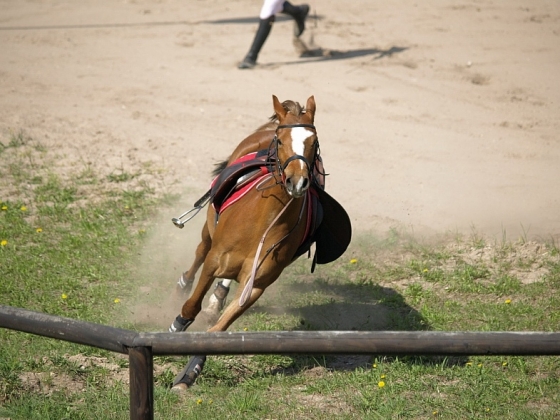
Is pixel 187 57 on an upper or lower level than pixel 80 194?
upper

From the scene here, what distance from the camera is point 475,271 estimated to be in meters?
6.99

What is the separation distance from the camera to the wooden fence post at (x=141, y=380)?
336 centimetres

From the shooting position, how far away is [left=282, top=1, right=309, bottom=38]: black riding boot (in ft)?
39.0

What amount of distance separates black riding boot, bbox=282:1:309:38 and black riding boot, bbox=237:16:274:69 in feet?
1.37

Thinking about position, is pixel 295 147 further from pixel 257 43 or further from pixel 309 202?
pixel 257 43

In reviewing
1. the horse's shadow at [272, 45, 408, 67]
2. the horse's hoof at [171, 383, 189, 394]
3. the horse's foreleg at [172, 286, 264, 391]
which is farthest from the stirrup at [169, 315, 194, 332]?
the horse's shadow at [272, 45, 408, 67]

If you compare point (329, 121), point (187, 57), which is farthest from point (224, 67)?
point (329, 121)

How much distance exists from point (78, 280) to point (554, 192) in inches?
199

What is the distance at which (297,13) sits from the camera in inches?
473

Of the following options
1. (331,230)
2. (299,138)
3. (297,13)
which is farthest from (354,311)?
(297,13)

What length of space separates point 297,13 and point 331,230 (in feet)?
23.2

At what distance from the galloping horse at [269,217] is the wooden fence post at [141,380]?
1.43 m

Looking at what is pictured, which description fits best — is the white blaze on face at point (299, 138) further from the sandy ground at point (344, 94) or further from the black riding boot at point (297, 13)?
the black riding boot at point (297, 13)

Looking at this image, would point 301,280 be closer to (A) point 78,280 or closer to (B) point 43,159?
(A) point 78,280
